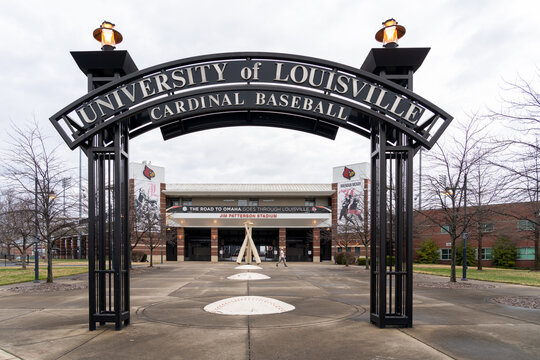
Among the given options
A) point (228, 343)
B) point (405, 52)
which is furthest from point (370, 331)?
point (405, 52)

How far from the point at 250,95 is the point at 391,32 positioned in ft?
10.4

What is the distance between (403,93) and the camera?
7.85 m

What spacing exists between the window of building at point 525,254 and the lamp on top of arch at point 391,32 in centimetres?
3792

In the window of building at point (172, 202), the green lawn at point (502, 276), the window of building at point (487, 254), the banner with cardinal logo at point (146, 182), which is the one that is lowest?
A: the window of building at point (487, 254)

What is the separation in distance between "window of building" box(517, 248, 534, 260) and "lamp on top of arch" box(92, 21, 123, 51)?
136ft

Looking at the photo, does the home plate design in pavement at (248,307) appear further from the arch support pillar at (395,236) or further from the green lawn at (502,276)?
the green lawn at (502,276)

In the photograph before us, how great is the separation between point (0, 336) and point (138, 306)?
146 inches

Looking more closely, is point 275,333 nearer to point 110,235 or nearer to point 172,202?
point 110,235

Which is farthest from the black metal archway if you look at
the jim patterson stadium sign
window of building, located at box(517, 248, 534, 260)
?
window of building, located at box(517, 248, 534, 260)

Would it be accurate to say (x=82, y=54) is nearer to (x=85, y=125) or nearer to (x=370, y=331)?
(x=85, y=125)

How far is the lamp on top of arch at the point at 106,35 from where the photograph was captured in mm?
8211

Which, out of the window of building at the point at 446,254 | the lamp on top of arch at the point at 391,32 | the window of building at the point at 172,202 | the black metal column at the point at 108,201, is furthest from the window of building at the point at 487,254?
the black metal column at the point at 108,201

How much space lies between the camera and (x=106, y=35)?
8.23m

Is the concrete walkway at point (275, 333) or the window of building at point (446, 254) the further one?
the window of building at point (446, 254)
